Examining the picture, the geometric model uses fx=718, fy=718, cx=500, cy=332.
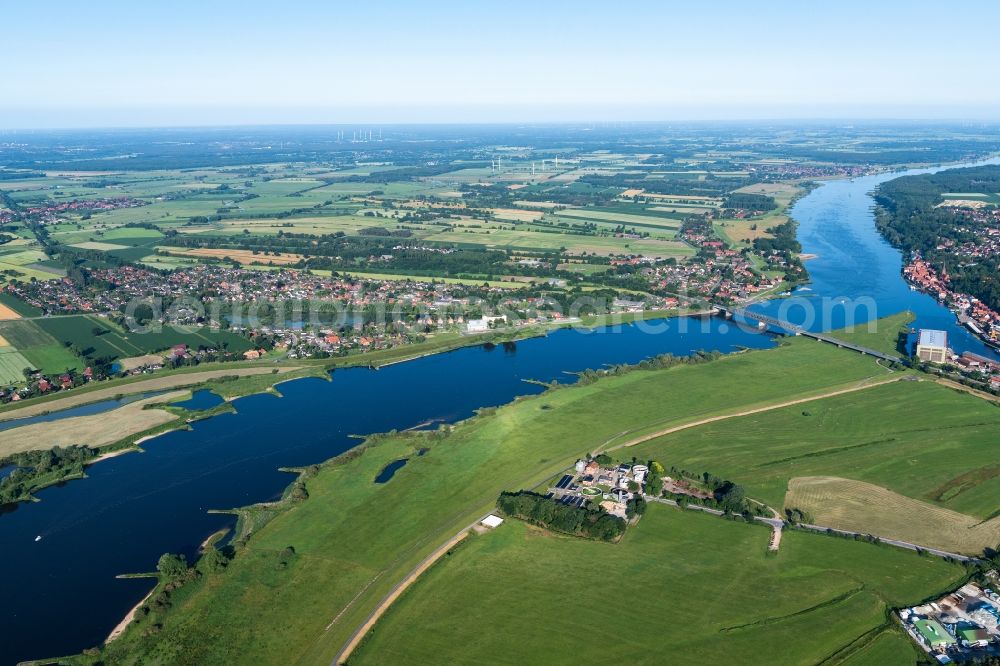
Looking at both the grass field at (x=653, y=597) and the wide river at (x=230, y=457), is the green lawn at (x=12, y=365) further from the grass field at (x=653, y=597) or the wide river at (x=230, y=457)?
the grass field at (x=653, y=597)

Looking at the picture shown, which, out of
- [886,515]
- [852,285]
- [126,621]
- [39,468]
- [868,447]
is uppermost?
[852,285]

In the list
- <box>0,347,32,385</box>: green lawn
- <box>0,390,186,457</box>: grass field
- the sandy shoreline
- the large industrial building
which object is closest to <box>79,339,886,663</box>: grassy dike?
the sandy shoreline

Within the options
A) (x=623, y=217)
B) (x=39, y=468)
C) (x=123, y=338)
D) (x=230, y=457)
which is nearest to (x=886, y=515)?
(x=230, y=457)

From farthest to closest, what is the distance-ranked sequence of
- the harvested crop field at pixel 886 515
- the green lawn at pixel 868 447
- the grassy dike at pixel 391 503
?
the green lawn at pixel 868 447 < the harvested crop field at pixel 886 515 < the grassy dike at pixel 391 503

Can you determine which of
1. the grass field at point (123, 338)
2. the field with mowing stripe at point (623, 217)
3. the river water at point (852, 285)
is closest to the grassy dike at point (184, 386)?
the grass field at point (123, 338)

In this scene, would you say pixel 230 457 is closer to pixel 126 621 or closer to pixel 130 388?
pixel 126 621

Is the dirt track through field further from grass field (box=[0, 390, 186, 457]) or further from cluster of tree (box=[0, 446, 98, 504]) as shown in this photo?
cluster of tree (box=[0, 446, 98, 504])

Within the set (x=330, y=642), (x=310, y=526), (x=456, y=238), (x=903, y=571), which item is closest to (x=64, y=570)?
(x=310, y=526)
